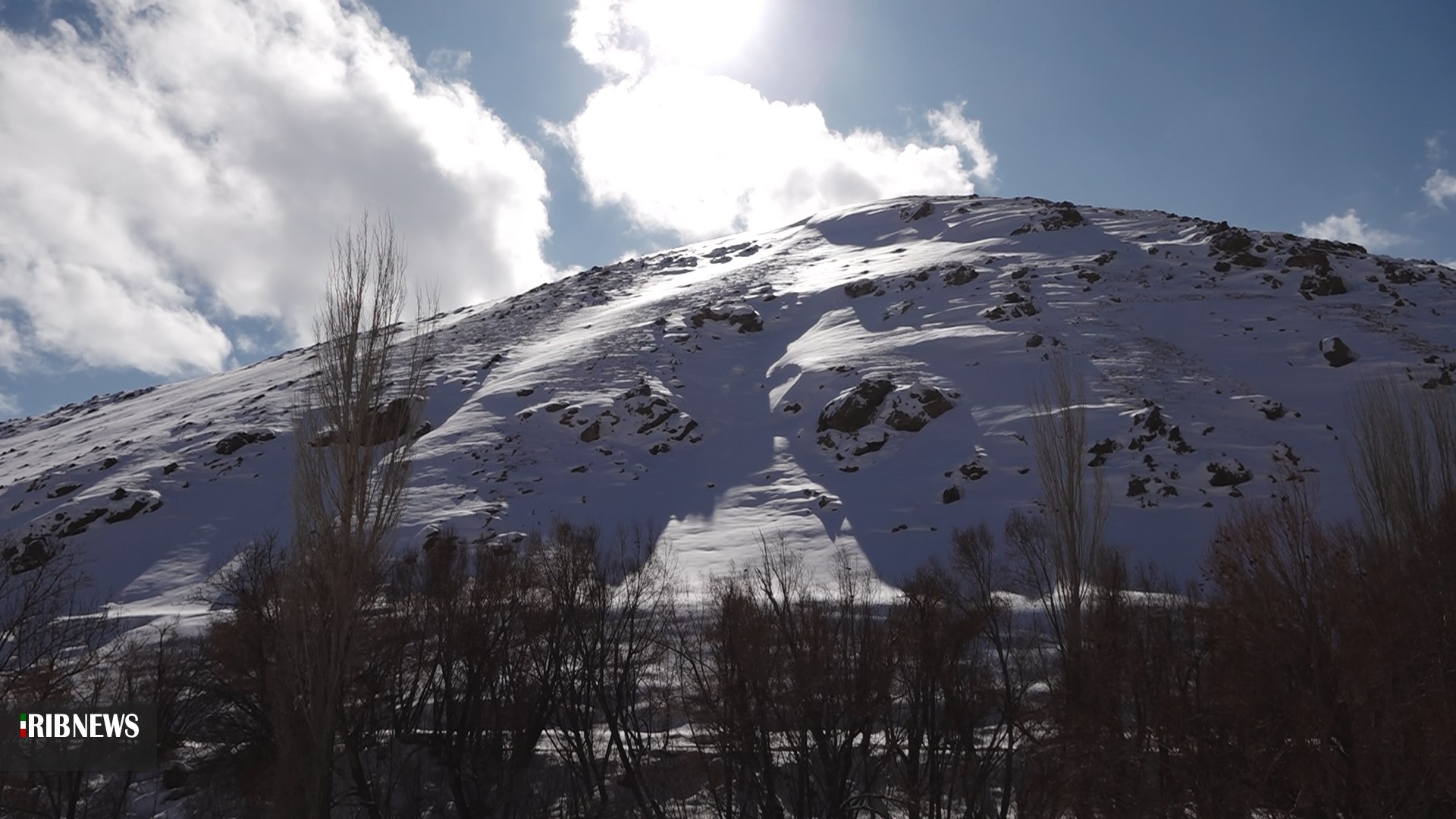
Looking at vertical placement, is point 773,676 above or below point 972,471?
below

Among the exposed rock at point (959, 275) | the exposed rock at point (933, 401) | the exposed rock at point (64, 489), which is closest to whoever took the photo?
the exposed rock at point (933, 401)

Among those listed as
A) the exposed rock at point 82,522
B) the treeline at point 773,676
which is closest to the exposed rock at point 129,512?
the exposed rock at point 82,522

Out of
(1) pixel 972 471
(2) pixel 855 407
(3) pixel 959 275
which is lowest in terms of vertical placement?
(1) pixel 972 471

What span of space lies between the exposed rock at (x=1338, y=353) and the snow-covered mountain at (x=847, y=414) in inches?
5.3

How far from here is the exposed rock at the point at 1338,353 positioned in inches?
1661

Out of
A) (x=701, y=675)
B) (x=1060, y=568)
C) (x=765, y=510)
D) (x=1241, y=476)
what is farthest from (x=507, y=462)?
(x=1241, y=476)

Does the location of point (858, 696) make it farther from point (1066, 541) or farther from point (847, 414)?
point (847, 414)

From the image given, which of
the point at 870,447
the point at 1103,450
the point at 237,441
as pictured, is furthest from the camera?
the point at 237,441

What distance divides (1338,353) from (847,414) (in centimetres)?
2809

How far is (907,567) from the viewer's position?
30.4 meters

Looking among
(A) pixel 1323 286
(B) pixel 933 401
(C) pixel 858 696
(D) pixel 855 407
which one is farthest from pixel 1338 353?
(C) pixel 858 696

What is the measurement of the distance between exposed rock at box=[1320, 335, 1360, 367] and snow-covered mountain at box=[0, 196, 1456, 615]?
14cm

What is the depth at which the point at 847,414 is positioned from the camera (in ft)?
151

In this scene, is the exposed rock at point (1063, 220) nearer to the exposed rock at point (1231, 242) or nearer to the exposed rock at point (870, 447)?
the exposed rock at point (1231, 242)
